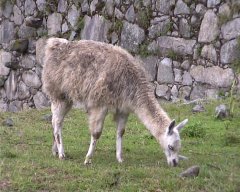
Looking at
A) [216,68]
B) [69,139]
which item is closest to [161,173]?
[69,139]

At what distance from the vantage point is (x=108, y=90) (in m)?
7.62

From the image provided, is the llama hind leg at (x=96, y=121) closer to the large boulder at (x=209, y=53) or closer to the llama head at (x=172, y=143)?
the llama head at (x=172, y=143)

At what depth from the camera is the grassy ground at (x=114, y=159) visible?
6.43 meters

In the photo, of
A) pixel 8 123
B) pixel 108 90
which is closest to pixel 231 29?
pixel 8 123

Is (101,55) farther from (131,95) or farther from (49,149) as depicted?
(49,149)

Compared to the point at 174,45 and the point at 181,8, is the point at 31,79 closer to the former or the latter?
the point at 174,45

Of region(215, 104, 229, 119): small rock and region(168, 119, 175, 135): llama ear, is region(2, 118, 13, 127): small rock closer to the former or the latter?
region(215, 104, 229, 119): small rock

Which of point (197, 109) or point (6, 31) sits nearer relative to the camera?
point (197, 109)

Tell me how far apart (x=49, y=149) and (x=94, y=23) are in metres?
5.82

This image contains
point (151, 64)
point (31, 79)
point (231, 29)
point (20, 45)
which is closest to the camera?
point (231, 29)

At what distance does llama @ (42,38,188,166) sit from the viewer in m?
7.60

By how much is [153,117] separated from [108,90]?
1.96ft

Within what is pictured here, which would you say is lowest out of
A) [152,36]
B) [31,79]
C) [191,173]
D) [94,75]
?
[191,173]

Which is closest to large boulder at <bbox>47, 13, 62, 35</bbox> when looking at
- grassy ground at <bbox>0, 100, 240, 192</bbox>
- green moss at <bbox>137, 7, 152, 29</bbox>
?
green moss at <bbox>137, 7, 152, 29</bbox>
